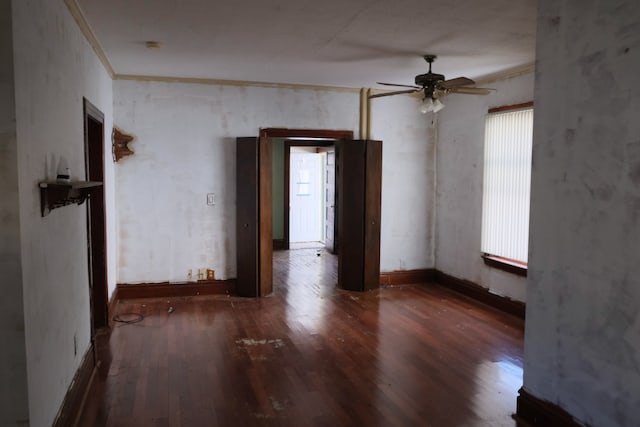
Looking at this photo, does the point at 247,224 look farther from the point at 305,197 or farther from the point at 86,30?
the point at 305,197

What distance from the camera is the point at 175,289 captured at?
5.95 m

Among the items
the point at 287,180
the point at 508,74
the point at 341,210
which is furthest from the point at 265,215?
the point at 287,180

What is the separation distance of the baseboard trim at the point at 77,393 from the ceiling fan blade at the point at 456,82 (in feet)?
11.7

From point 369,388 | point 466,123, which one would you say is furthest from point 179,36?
point 466,123

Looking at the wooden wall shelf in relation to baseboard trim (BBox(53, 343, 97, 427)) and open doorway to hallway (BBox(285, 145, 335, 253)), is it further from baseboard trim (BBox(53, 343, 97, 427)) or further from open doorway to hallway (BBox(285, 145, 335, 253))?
open doorway to hallway (BBox(285, 145, 335, 253))

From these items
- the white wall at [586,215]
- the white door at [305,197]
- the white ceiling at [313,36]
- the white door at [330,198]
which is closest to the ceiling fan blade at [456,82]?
the white ceiling at [313,36]

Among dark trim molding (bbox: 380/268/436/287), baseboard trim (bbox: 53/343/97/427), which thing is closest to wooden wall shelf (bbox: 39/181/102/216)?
baseboard trim (bbox: 53/343/97/427)

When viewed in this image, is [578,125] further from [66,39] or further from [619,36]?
[66,39]

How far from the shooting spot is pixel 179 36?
13.2 ft

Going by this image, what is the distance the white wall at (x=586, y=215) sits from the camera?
2.33 m

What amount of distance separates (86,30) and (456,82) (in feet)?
9.83

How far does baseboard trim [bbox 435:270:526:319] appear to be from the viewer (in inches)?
209

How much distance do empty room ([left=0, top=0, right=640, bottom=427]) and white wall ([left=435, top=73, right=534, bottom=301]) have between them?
4 cm

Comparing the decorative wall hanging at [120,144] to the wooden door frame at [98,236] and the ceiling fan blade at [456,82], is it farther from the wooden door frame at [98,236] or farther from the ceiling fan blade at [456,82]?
the ceiling fan blade at [456,82]
